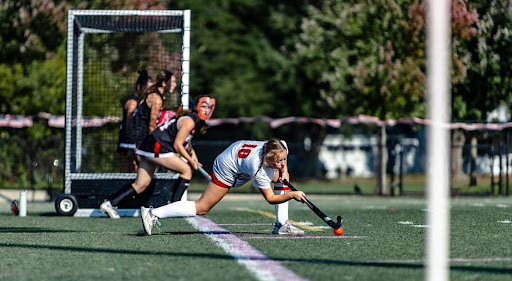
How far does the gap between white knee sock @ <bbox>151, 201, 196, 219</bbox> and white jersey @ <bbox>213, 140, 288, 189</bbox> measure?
0.41 m

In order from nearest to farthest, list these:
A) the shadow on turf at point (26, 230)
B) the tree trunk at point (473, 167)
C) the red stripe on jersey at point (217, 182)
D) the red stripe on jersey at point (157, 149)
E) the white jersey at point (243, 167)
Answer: the white jersey at point (243, 167) → the red stripe on jersey at point (217, 182) → the shadow on turf at point (26, 230) → the red stripe on jersey at point (157, 149) → the tree trunk at point (473, 167)

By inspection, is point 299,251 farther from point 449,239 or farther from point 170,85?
point 170,85

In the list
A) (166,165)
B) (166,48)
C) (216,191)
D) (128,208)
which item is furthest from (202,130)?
(166,48)

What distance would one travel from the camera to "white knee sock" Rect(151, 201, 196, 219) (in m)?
10.7

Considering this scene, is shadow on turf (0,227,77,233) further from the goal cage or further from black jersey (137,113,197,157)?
the goal cage

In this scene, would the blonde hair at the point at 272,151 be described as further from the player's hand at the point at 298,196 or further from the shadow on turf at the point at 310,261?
the shadow on turf at the point at 310,261

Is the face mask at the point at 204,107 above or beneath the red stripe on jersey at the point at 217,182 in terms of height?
above

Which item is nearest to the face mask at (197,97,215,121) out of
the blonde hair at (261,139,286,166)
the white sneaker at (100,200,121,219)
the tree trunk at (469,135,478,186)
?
the blonde hair at (261,139,286,166)

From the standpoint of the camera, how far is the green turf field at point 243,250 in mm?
7117

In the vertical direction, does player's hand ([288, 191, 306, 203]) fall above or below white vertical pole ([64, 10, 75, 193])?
below

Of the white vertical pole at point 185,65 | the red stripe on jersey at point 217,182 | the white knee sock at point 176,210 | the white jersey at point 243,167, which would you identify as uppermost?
the white vertical pole at point 185,65

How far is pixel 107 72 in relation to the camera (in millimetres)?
21938

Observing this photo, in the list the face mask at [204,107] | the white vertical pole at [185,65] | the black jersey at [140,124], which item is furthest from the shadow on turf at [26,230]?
the white vertical pole at [185,65]

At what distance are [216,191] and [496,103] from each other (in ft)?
60.1
